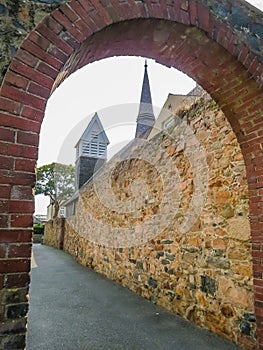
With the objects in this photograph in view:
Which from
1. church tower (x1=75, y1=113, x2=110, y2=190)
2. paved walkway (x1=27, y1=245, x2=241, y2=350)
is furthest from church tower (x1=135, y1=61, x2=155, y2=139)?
paved walkway (x1=27, y1=245, x2=241, y2=350)

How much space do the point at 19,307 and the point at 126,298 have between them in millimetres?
4103

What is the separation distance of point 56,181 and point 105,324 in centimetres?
2957

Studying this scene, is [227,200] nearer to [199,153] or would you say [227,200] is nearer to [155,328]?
[199,153]

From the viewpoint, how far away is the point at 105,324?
12.6 ft

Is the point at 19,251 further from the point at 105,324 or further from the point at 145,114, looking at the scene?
the point at 145,114

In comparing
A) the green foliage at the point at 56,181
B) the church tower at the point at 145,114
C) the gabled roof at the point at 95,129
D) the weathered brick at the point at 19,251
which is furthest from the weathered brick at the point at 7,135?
the green foliage at the point at 56,181

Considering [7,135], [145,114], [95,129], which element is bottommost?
[7,135]

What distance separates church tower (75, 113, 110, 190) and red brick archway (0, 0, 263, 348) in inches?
676

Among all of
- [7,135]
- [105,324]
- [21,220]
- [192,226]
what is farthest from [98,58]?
[105,324]

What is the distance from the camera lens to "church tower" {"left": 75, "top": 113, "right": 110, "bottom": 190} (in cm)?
2009

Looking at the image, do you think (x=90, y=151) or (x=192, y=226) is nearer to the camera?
(x=192, y=226)

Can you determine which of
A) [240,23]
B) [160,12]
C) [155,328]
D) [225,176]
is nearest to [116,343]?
[155,328]

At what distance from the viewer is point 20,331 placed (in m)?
1.50

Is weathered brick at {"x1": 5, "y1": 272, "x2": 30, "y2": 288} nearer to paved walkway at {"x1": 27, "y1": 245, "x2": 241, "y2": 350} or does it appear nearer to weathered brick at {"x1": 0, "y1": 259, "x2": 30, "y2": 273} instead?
weathered brick at {"x1": 0, "y1": 259, "x2": 30, "y2": 273}
